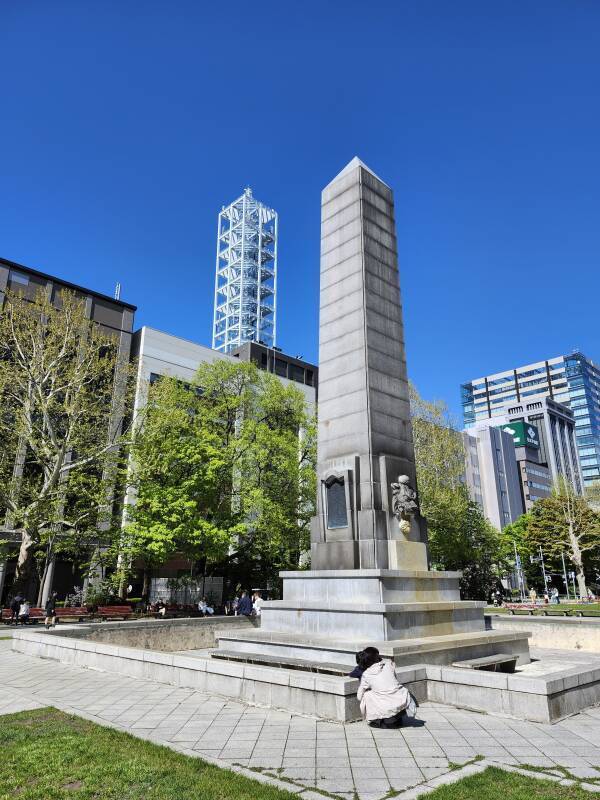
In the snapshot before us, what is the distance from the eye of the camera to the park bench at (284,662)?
9.19 m

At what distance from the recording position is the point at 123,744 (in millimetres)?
6605

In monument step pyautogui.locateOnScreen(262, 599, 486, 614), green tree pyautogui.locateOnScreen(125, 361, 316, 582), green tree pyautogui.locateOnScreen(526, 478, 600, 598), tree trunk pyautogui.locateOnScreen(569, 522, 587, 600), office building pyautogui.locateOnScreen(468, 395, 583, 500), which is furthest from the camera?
office building pyautogui.locateOnScreen(468, 395, 583, 500)

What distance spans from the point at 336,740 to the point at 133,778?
2632 millimetres

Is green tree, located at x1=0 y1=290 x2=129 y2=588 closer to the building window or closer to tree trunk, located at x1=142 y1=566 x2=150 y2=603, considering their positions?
tree trunk, located at x1=142 y1=566 x2=150 y2=603

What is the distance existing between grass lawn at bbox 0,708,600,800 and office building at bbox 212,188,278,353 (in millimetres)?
76438

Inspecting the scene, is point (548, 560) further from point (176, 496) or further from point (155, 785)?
point (155, 785)

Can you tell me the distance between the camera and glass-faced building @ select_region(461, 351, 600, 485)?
16275cm

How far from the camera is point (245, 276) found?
284ft

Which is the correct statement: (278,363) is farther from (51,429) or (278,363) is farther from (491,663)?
(491,663)

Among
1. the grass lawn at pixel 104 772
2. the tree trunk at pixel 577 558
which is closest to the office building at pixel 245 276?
the tree trunk at pixel 577 558

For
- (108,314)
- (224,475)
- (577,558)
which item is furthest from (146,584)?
(577,558)

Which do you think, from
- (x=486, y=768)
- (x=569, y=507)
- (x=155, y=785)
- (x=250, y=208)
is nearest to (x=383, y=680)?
(x=486, y=768)

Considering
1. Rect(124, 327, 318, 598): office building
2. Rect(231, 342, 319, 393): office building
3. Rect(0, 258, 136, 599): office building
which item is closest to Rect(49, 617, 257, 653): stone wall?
Rect(0, 258, 136, 599): office building

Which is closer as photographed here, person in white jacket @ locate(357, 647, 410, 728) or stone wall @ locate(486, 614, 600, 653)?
person in white jacket @ locate(357, 647, 410, 728)
